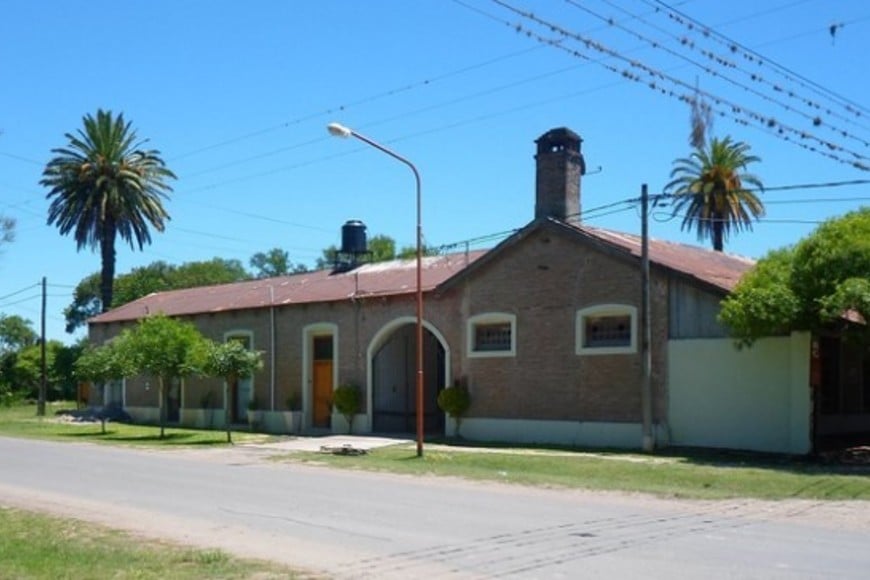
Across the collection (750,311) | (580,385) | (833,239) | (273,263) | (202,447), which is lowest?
(202,447)

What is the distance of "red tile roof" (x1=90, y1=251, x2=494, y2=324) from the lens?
33.6 meters

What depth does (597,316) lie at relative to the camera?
88.9 ft

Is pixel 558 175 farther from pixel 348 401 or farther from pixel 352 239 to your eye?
pixel 352 239

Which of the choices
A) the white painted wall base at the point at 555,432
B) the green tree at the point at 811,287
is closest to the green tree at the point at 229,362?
the white painted wall base at the point at 555,432

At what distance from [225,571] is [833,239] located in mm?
15497

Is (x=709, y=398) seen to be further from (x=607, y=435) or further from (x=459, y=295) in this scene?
(x=459, y=295)

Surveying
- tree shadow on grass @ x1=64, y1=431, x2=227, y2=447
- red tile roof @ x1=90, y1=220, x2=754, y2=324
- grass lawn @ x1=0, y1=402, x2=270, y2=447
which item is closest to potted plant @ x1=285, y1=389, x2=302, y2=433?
grass lawn @ x1=0, y1=402, x2=270, y2=447

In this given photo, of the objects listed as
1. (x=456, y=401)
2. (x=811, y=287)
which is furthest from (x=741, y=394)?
(x=456, y=401)

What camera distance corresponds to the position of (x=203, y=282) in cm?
8356

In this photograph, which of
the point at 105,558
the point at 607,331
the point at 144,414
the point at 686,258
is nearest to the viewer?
the point at 105,558

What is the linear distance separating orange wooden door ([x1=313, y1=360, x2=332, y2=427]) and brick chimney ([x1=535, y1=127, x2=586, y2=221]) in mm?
10552

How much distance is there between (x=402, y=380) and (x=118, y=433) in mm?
10947

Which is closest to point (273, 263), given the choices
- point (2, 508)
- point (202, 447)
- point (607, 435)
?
point (202, 447)

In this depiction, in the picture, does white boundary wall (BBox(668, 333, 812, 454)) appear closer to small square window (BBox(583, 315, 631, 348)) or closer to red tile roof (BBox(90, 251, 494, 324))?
small square window (BBox(583, 315, 631, 348))
